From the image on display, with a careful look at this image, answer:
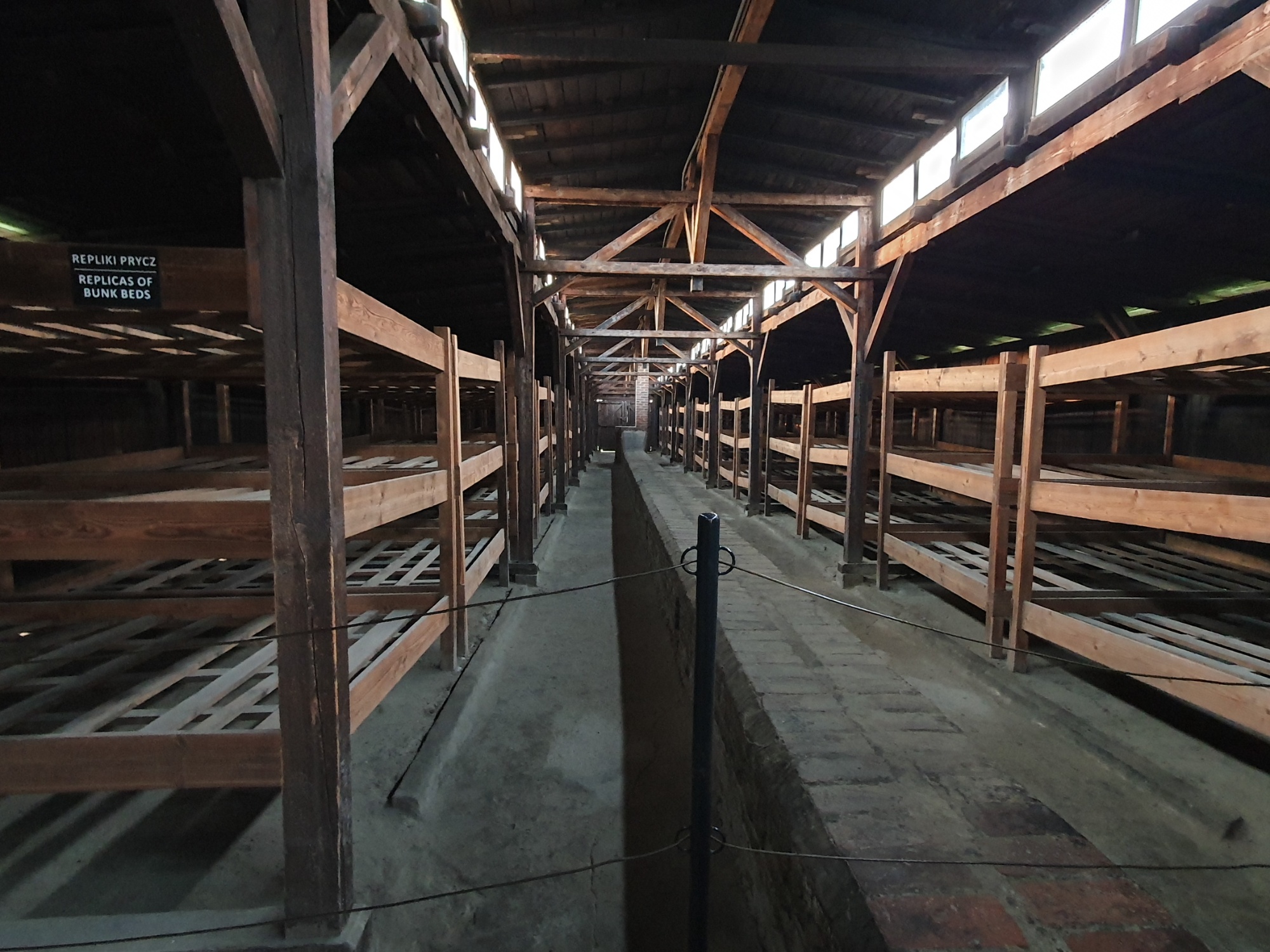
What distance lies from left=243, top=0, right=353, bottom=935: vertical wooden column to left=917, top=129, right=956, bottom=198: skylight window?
16.9ft

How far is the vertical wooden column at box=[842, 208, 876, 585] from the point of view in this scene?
598cm

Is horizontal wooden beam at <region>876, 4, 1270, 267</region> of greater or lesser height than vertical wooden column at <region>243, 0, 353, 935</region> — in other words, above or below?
above

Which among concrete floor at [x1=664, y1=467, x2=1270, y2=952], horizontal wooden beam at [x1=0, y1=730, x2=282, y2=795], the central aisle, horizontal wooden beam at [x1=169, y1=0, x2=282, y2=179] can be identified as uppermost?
horizontal wooden beam at [x1=169, y1=0, x2=282, y2=179]

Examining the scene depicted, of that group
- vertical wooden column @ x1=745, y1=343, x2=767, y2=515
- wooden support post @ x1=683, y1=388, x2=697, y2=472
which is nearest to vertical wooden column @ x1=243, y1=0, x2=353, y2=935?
vertical wooden column @ x1=745, y1=343, x2=767, y2=515

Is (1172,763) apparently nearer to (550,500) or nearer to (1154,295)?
(1154,295)

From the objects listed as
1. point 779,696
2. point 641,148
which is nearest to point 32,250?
point 779,696

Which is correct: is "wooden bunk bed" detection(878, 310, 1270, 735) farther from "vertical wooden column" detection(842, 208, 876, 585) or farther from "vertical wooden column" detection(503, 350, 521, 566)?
"vertical wooden column" detection(503, 350, 521, 566)

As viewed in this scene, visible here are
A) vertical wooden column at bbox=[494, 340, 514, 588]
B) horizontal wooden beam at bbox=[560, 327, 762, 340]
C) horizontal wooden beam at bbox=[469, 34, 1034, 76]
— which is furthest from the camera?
horizontal wooden beam at bbox=[560, 327, 762, 340]

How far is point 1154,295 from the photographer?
20.9ft

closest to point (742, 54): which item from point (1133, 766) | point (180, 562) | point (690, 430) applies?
point (1133, 766)

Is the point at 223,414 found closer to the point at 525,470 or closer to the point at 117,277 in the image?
the point at 525,470

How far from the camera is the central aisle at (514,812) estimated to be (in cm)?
236

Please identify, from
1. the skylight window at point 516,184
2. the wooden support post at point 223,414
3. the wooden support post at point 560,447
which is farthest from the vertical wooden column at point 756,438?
the wooden support post at point 223,414

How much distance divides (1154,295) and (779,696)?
6.89 m
